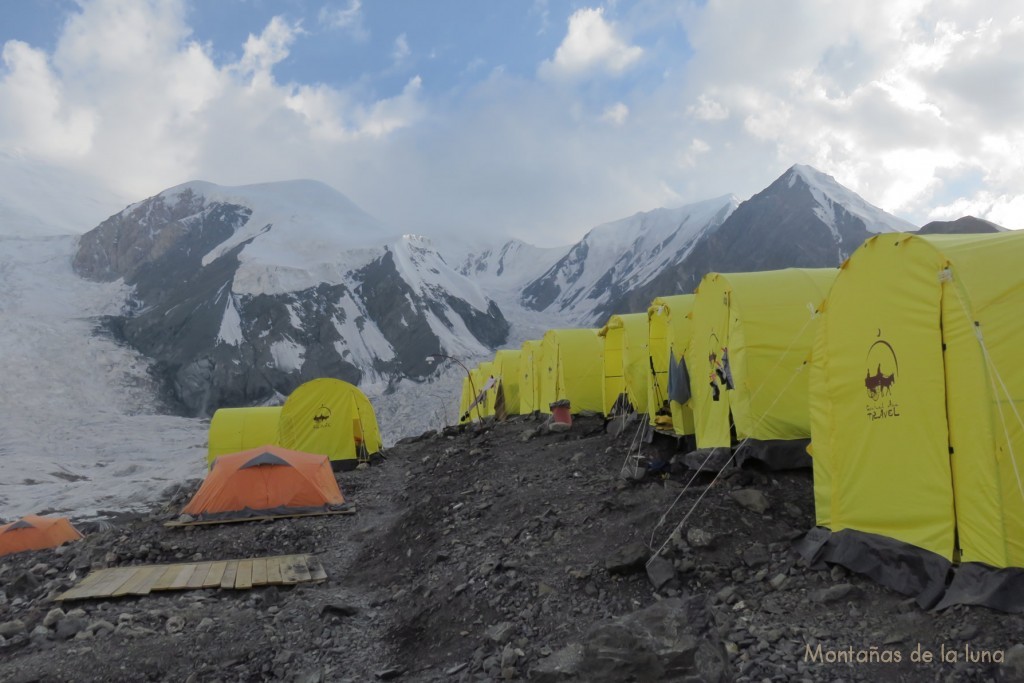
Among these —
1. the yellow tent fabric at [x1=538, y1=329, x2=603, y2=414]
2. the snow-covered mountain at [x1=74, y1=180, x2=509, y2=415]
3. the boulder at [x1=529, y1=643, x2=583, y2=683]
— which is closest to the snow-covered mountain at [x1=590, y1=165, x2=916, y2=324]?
the snow-covered mountain at [x1=74, y1=180, x2=509, y2=415]

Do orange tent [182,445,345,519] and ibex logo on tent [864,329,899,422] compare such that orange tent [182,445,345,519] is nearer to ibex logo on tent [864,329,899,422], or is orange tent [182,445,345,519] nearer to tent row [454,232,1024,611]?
tent row [454,232,1024,611]

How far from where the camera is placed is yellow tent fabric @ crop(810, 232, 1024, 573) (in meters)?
5.19

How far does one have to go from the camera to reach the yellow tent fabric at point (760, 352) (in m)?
9.66

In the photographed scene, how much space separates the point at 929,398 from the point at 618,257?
105 meters

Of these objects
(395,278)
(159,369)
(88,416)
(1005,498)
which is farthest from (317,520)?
(395,278)

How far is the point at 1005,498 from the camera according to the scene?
5051 mm

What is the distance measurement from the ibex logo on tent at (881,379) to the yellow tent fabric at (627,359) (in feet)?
23.9

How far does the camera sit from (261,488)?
13922mm

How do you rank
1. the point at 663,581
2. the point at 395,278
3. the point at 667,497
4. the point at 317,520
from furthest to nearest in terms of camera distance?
the point at 395,278 → the point at 317,520 → the point at 667,497 → the point at 663,581

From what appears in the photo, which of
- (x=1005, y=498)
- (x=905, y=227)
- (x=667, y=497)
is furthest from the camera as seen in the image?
(x=905, y=227)

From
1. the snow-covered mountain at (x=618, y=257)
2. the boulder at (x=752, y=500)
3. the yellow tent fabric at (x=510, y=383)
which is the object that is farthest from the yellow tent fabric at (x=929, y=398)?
the snow-covered mountain at (x=618, y=257)

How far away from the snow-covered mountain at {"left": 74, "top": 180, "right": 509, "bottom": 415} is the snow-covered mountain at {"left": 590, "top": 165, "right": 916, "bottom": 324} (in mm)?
18841

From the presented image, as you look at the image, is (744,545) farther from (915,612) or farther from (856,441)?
(915,612)

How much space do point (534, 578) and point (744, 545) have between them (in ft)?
7.25
